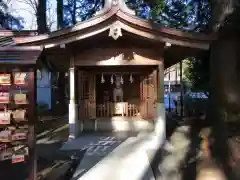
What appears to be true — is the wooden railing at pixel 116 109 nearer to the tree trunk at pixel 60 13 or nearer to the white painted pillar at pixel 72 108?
the white painted pillar at pixel 72 108

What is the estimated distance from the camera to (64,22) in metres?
20.5

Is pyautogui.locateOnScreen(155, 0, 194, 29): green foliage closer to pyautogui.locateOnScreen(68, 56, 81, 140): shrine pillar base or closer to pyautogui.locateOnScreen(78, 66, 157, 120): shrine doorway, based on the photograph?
pyautogui.locateOnScreen(78, 66, 157, 120): shrine doorway

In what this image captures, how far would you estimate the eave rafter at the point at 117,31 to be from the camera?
778 centimetres

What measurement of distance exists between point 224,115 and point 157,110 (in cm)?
228

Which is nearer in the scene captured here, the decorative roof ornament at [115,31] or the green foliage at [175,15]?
the decorative roof ornament at [115,31]

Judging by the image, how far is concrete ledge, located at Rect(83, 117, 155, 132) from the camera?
37.6 ft

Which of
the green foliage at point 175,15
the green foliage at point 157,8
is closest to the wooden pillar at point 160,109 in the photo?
the green foliage at point 157,8

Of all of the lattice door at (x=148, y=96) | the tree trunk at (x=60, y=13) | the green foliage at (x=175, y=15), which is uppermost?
the tree trunk at (x=60, y=13)

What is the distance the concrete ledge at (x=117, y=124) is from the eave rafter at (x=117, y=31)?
14.2 ft

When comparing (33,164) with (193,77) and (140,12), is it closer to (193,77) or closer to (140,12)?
(193,77)

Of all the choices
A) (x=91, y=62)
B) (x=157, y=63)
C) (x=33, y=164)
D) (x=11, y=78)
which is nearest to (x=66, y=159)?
(x=33, y=164)

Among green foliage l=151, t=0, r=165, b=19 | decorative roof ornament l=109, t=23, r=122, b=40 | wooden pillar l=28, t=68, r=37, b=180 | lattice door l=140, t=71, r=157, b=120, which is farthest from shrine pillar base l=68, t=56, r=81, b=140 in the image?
green foliage l=151, t=0, r=165, b=19

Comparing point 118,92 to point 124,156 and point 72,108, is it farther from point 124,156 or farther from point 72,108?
point 124,156

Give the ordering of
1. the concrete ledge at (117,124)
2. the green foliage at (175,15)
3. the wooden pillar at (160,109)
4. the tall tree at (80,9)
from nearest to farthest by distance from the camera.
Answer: the wooden pillar at (160,109), the concrete ledge at (117,124), the green foliage at (175,15), the tall tree at (80,9)
